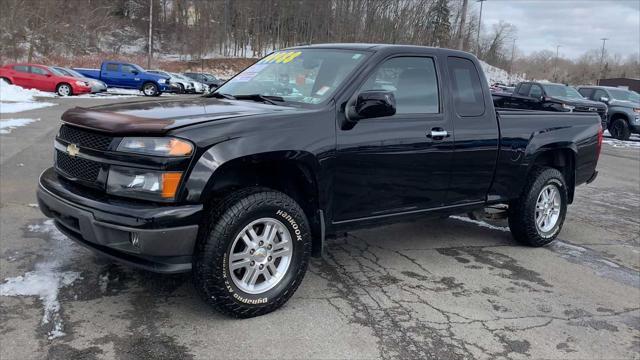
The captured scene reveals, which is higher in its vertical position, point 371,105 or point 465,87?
point 465,87

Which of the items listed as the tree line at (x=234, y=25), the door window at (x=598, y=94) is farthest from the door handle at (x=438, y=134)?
the tree line at (x=234, y=25)

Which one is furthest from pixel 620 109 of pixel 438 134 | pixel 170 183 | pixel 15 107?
pixel 15 107

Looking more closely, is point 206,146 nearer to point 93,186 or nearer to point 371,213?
point 93,186

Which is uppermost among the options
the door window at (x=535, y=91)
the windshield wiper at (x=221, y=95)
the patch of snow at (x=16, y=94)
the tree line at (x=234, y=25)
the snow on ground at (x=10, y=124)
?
the tree line at (x=234, y=25)

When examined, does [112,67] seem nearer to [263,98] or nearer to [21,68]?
[21,68]

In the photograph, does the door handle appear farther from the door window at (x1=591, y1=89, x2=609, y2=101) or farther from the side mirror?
the door window at (x1=591, y1=89, x2=609, y2=101)

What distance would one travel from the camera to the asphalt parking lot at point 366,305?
10.7 feet

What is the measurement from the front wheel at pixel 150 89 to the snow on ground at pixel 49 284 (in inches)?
1105

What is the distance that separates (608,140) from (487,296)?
1763 cm

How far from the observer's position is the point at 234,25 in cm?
7112

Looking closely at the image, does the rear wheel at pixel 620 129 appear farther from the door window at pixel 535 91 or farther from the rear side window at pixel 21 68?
the rear side window at pixel 21 68

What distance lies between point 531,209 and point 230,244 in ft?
11.0

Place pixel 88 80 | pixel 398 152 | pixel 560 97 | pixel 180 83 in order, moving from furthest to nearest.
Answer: pixel 180 83 → pixel 88 80 → pixel 560 97 → pixel 398 152

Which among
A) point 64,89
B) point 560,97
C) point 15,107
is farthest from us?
point 64,89
